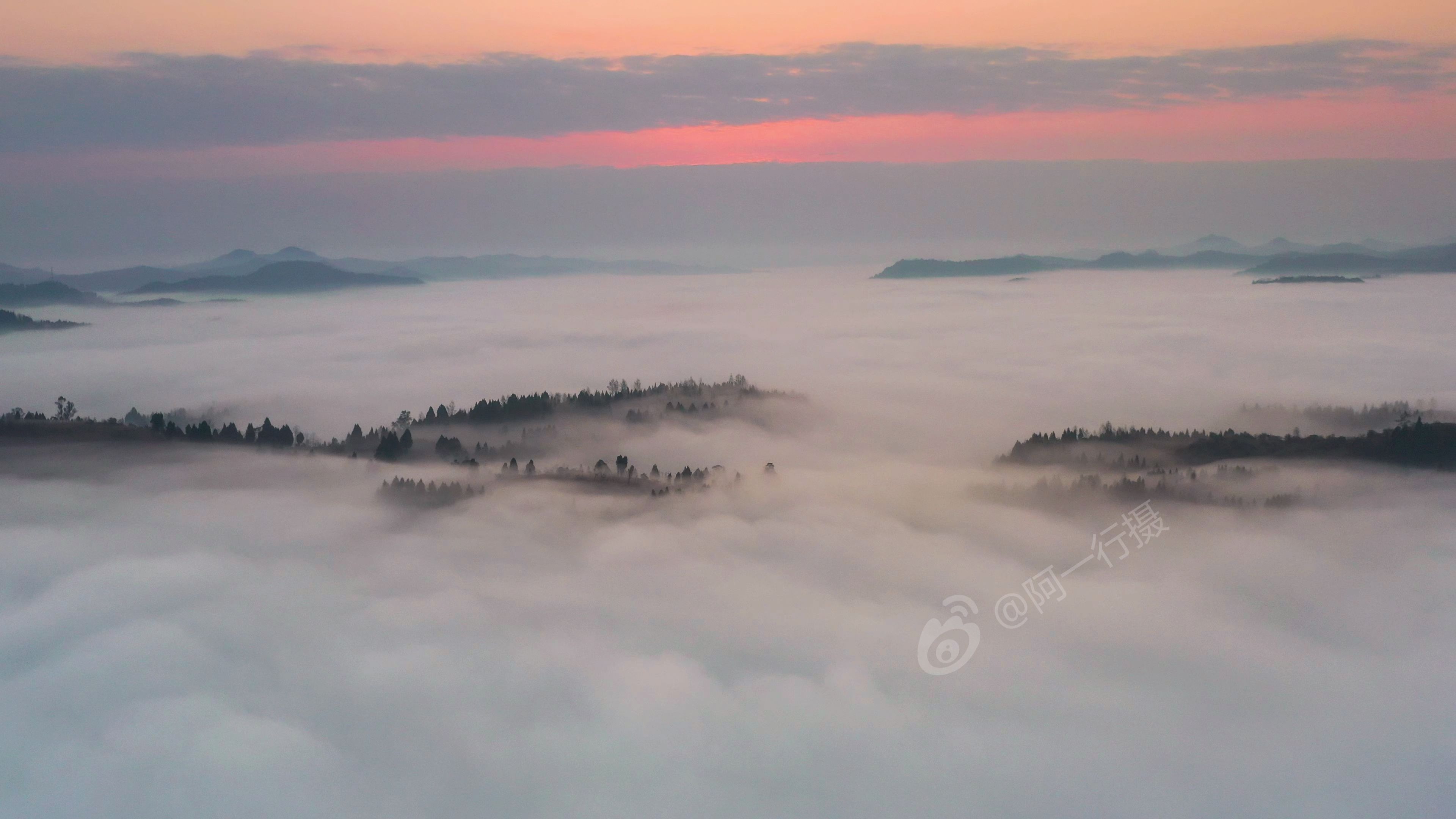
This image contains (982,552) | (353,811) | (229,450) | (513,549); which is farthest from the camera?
(229,450)

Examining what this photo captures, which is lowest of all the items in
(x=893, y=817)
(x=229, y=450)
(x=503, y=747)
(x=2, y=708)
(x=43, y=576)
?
(x=893, y=817)

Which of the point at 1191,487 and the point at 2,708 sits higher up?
the point at 1191,487

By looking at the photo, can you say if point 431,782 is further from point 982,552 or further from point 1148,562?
point 1148,562

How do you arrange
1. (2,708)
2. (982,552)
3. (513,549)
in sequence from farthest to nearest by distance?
(982,552)
(513,549)
(2,708)

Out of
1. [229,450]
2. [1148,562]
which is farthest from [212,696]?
[1148,562]

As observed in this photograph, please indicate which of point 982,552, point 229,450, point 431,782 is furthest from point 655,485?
point 229,450

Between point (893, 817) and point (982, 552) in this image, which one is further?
point (982, 552)

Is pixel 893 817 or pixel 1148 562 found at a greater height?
pixel 1148 562

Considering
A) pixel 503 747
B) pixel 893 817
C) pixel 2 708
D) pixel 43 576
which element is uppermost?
pixel 43 576

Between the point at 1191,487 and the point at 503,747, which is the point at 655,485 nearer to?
the point at 503,747
